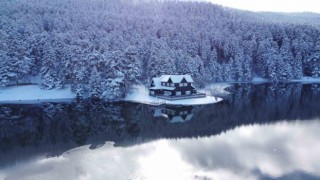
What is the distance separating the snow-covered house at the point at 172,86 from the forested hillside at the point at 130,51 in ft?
16.4

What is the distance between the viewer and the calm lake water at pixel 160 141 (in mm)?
23266

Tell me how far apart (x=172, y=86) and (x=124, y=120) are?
18.6 meters

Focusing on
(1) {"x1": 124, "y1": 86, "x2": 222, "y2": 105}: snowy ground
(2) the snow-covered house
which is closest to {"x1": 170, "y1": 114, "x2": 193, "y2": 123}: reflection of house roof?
(1) {"x1": 124, "y1": 86, "x2": 222, "y2": 105}: snowy ground

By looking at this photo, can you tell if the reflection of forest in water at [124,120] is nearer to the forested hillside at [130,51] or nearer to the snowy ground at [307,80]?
the forested hillside at [130,51]

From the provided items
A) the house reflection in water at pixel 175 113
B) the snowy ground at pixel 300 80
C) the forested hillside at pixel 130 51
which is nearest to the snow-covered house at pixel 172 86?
the forested hillside at pixel 130 51

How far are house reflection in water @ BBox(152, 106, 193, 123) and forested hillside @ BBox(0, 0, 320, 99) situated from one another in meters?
11.5

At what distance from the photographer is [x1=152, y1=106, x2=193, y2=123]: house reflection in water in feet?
138

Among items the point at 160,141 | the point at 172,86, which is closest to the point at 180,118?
the point at 160,141

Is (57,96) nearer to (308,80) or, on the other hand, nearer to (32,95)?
(32,95)

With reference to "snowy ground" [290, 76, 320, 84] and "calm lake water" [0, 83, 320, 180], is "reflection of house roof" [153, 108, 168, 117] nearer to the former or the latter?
"calm lake water" [0, 83, 320, 180]

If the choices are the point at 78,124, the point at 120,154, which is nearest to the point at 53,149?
the point at 120,154

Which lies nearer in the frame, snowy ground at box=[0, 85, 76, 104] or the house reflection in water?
the house reflection in water

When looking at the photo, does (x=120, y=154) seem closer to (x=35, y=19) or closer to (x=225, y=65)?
(x=225, y=65)

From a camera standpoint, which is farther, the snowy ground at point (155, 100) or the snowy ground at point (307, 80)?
the snowy ground at point (307, 80)
